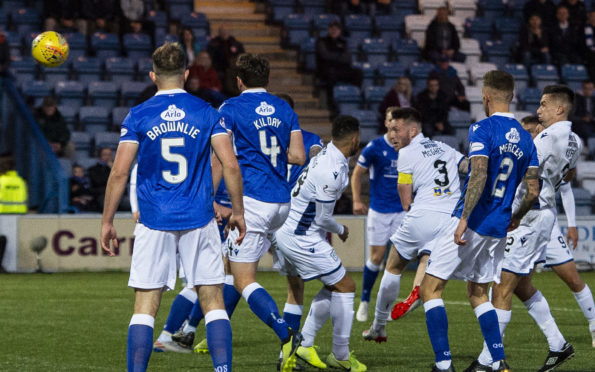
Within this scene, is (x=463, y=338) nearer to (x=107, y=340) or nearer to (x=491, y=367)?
(x=491, y=367)

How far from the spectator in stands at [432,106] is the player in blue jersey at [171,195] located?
12.7 m

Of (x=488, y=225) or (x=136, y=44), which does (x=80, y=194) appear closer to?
(x=136, y=44)

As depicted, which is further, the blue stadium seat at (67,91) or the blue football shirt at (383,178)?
the blue stadium seat at (67,91)

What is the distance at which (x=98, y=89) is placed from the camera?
1825 cm

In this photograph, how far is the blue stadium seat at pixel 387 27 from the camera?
69.4 feet

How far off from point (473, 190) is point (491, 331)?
950 millimetres

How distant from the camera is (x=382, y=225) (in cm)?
1146

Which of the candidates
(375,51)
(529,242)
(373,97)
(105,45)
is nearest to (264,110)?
(529,242)

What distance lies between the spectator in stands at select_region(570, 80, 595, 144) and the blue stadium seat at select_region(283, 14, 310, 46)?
211 inches

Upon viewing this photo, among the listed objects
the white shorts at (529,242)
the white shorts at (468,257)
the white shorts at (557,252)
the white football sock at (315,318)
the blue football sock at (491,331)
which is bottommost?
the white football sock at (315,318)

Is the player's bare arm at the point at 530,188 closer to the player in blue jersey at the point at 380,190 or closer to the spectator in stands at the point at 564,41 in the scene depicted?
the player in blue jersey at the point at 380,190

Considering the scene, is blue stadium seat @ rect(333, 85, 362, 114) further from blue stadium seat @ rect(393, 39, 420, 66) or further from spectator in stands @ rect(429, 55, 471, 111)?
blue stadium seat @ rect(393, 39, 420, 66)

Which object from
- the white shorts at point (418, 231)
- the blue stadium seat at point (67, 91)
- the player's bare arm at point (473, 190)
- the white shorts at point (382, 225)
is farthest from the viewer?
the blue stadium seat at point (67, 91)

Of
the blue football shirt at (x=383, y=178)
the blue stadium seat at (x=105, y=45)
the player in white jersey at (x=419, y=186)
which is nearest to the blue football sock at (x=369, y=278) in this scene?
the blue football shirt at (x=383, y=178)
